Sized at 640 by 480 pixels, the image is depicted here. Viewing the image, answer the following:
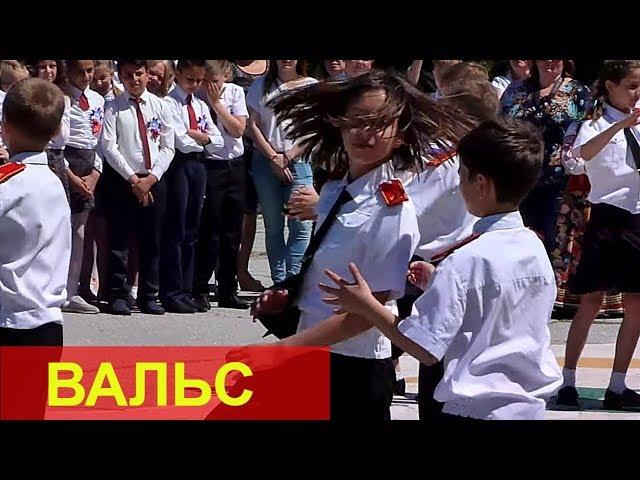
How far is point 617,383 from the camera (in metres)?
7.23

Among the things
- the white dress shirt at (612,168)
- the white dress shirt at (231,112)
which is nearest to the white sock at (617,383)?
the white dress shirt at (612,168)

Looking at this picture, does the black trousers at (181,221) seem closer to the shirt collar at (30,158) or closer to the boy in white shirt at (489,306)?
the shirt collar at (30,158)

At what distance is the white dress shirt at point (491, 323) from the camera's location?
4020 millimetres

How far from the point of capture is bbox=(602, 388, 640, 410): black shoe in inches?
284

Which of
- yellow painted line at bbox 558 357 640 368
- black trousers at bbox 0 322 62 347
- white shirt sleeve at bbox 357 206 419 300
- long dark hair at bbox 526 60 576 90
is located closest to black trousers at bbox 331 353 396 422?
white shirt sleeve at bbox 357 206 419 300

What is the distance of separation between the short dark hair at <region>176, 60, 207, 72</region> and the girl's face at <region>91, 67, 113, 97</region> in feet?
1.76

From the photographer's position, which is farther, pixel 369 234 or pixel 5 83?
pixel 5 83

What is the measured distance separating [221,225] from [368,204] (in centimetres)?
552

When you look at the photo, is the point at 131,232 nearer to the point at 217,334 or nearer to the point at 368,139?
the point at 217,334

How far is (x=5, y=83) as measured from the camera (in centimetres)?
879
